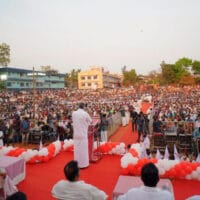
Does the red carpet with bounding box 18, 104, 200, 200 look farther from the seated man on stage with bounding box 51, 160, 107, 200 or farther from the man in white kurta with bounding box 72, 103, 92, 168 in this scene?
the seated man on stage with bounding box 51, 160, 107, 200

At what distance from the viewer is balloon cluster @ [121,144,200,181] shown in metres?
5.71

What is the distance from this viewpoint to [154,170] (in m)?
2.46

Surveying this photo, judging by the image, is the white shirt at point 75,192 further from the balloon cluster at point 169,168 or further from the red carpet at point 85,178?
the balloon cluster at point 169,168

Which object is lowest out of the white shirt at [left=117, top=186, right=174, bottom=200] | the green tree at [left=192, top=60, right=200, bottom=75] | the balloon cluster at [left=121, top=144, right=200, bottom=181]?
the balloon cluster at [left=121, top=144, right=200, bottom=181]

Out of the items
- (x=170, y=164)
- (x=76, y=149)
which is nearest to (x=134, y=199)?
(x=170, y=164)

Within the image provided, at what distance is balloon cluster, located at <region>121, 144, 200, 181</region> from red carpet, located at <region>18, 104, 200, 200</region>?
169 mm

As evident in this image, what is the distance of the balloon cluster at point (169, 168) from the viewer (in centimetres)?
571

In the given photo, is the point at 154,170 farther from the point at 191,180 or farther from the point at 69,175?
the point at 191,180

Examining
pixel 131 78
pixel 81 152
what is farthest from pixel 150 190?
pixel 131 78

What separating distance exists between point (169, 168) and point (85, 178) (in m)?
1.98

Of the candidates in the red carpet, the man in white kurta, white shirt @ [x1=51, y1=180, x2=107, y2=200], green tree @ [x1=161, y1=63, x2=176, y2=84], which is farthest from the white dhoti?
green tree @ [x1=161, y1=63, x2=176, y2=84]

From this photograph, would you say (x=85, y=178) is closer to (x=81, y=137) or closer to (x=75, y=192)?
(x=81, y=137)

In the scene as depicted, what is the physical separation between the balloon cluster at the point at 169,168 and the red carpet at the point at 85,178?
0.17m

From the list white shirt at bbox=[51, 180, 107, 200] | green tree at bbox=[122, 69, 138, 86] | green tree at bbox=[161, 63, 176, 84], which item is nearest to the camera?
white shirt at bbox=[51, 180, 107, 200]
